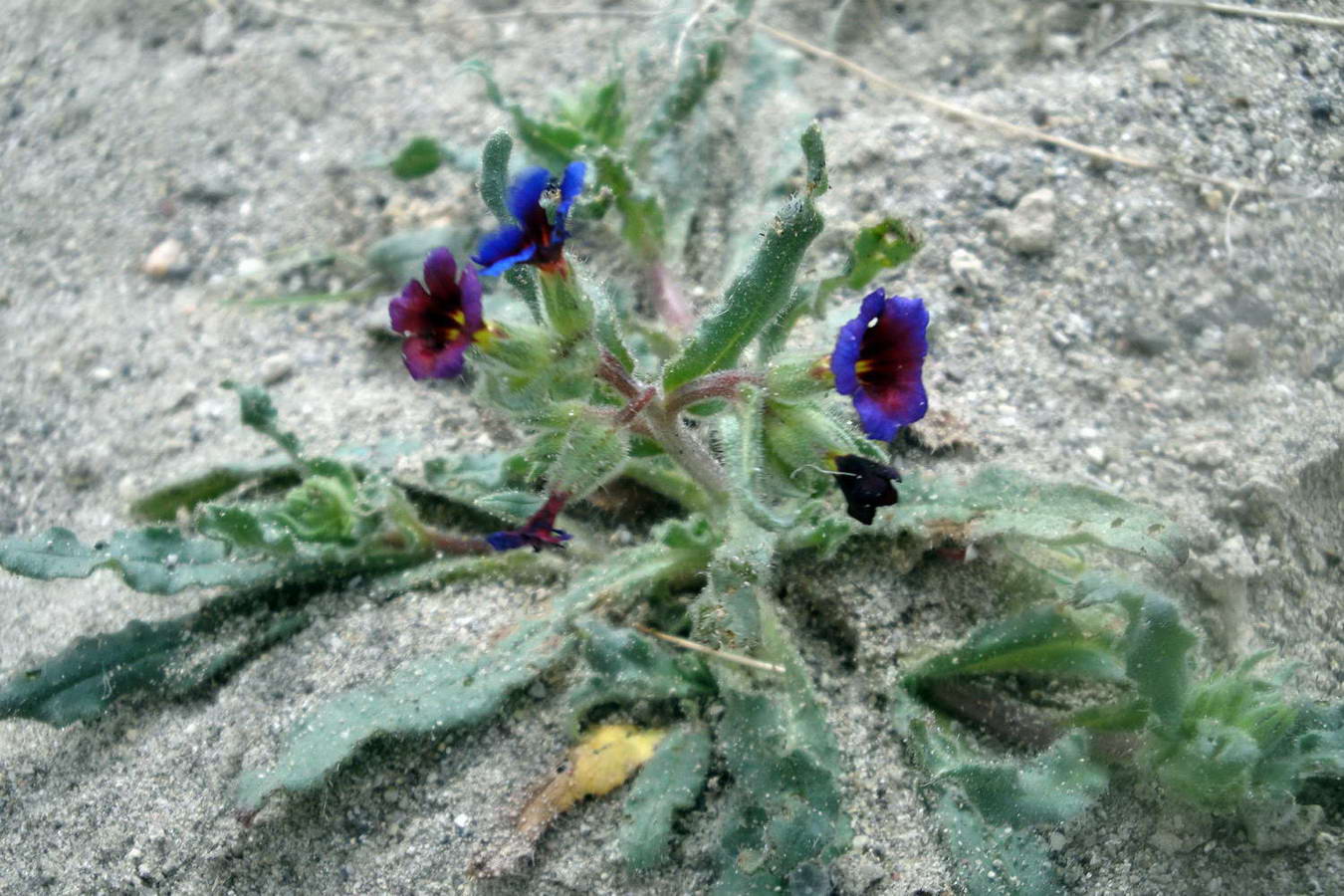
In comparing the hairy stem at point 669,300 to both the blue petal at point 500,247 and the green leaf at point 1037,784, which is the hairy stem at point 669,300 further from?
the green leaf at point 1037,784

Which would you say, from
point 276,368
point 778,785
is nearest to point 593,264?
point 276,368

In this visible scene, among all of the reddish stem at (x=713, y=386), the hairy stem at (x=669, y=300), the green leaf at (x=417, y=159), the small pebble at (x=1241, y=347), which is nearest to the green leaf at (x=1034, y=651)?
the reddish stem at (x=713, y=386)

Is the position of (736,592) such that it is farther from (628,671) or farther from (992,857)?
(992,857)

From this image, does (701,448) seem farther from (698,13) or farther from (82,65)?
(82,65)

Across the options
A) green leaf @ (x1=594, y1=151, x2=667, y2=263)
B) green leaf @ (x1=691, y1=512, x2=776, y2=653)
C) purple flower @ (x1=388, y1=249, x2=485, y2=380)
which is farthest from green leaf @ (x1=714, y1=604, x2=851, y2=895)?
green leaf @ (x1=594, y1=151, x2=667, y2=263)

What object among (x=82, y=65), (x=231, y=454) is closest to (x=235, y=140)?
(x=82, y=65)
